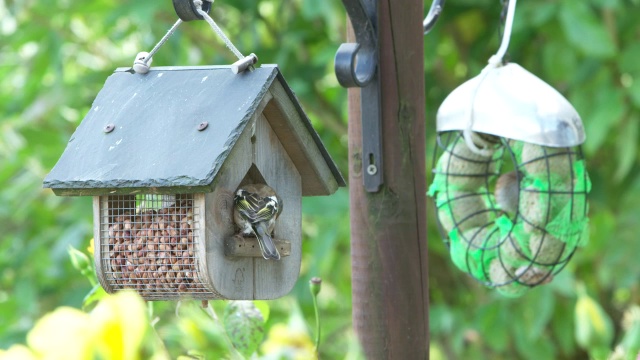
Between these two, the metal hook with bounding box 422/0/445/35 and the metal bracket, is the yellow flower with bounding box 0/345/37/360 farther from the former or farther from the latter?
the metal hook with bounding box 422/0/445/35

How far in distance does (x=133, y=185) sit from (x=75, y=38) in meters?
2.48

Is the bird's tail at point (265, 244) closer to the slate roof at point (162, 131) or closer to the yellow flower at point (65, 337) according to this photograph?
the slate roof at point (162, 131)

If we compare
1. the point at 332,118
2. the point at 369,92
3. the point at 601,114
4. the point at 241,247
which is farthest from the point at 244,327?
the point at 332,118

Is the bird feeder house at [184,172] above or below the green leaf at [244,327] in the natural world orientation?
above

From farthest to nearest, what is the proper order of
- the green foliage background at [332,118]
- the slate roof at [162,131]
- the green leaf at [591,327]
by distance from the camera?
the green foliage background at [332,118] < the slate roof at [162,131] < the green leaf at [591,327]

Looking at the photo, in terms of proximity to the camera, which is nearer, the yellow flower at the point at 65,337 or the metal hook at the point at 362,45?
the yellow flower at the point at 65,337

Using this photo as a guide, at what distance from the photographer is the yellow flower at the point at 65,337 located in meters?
0.58

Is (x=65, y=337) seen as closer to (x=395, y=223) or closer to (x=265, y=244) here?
(x=265, y=244)

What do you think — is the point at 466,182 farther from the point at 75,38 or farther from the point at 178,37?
the point at 75,38

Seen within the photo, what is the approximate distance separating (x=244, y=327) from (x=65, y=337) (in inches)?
30.7

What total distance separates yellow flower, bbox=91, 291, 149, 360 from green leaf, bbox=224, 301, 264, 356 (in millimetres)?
739

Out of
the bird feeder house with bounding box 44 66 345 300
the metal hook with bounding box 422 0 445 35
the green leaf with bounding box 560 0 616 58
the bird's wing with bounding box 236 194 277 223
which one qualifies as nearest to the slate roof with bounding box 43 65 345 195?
the bird feeder house with bounding box 44 66 345 300

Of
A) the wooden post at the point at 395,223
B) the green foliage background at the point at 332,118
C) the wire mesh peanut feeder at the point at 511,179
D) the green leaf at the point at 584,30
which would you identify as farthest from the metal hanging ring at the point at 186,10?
the green leaf at the point at 584,30

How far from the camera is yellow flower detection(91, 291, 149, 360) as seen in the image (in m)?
0.58
